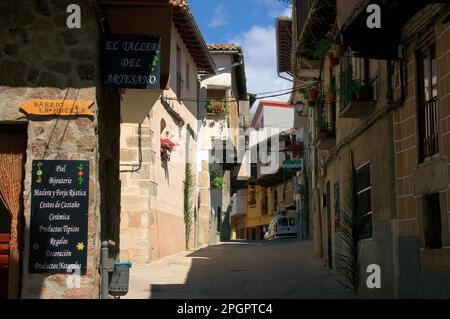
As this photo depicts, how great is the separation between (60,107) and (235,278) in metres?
7.05

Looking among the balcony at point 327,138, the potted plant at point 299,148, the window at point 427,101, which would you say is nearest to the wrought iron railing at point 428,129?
the window at point 427,101

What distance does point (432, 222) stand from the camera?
333 inches

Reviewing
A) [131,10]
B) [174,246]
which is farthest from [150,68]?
[174,246]

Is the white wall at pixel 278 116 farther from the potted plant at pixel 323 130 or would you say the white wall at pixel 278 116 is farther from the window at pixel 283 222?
the potted plant at pixel 323 130

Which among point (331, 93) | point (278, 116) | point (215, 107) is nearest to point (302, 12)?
point (331, 93)

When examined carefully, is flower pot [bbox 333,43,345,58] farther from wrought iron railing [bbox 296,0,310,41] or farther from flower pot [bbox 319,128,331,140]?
wrought iron railing [bbox 296,0,310,41]

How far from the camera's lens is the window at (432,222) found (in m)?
8.33

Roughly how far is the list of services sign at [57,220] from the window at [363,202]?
552 cm

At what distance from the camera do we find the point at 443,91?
25.4 ft

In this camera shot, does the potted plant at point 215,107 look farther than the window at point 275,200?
No

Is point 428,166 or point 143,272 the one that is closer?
point 428,166

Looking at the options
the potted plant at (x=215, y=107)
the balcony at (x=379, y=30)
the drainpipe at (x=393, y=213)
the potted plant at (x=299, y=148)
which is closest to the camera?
the balcony at (x=379, y=30)

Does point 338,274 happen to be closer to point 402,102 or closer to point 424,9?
point 402,102
